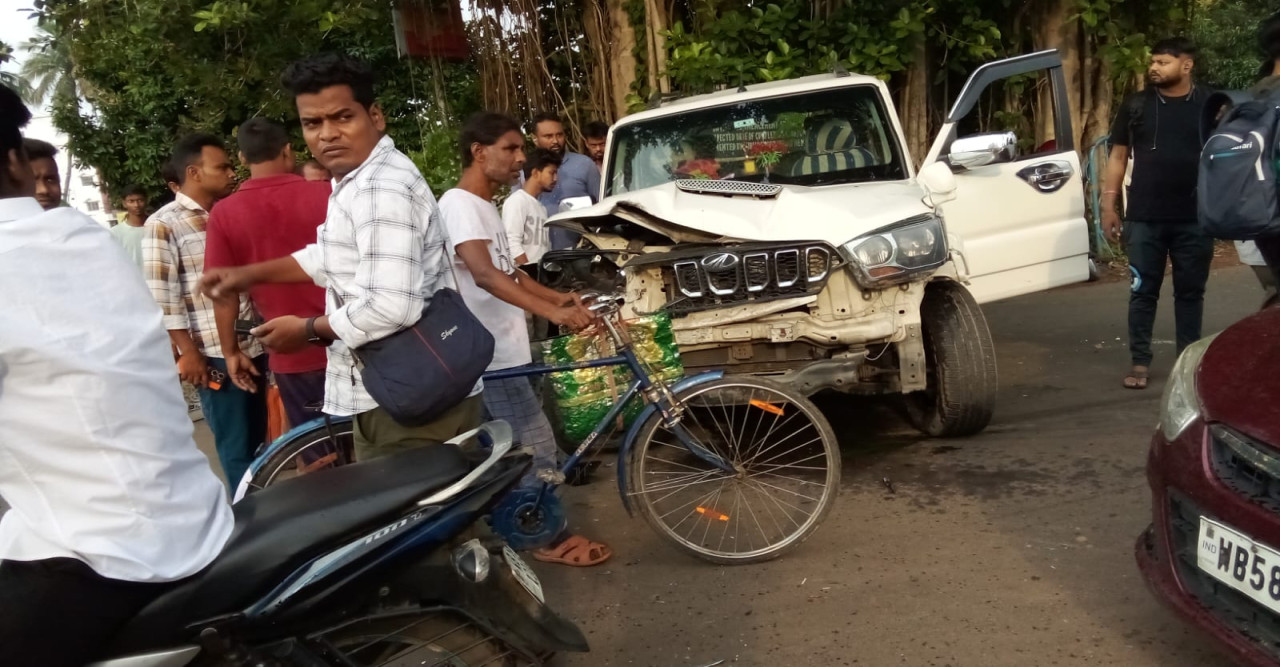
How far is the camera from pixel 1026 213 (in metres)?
5.26

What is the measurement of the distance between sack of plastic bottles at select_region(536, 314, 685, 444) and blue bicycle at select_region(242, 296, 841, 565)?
0.14 meters

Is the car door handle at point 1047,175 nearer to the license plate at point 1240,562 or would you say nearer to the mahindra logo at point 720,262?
the mahindra logo at point 720,262

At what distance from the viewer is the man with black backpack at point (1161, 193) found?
16.4ft

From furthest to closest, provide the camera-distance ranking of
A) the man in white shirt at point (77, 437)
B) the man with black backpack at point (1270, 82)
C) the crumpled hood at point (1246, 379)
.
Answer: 1. the man with black backpack at point (1270, 82)
2. the crumpled hood at point (1246, 379)
3. the man in white shirt at point (77, 437)

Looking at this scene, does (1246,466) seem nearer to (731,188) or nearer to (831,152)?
(731,188)

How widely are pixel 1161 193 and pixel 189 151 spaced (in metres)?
4.63

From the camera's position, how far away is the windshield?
17.1 feet

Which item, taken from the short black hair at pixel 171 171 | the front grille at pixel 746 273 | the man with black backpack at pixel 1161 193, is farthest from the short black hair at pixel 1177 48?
the short black hair at pixel 171 171

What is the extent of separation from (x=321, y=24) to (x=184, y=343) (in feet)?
17.5

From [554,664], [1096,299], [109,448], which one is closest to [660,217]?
[554,664]

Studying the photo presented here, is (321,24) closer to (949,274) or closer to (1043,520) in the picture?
(949,274)

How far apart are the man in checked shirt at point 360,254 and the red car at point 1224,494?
1.90m

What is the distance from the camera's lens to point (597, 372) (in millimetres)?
3713

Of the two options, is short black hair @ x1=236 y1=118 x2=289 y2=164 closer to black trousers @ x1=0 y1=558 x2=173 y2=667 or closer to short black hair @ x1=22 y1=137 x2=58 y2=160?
short black hair @ x1=22 y1=137 x2=58 y2=160
